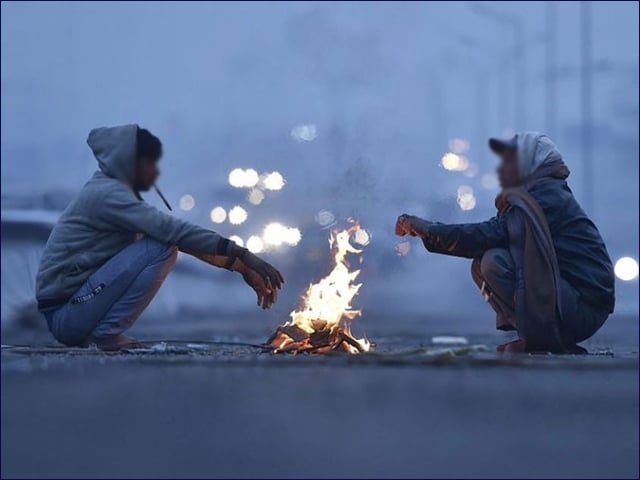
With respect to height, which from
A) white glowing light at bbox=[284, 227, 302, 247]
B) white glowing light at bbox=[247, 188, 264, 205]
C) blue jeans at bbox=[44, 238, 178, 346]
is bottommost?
blue jeans at bbox=[44, 238, 178, 346]

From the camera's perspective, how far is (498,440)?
337 centimetres

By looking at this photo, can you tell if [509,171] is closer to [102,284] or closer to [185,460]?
[102,284]

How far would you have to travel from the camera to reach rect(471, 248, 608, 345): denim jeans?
5.16 m

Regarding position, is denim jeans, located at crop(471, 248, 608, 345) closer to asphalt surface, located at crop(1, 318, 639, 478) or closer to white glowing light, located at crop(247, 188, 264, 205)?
asphalt surface, located at crop(1, 318, 639, 478)

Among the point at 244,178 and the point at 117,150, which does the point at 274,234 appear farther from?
the point at 117,150

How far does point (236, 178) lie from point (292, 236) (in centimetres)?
224

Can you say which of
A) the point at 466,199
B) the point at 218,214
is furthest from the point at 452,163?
the point at 218,214

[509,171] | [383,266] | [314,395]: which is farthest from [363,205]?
[314,395]

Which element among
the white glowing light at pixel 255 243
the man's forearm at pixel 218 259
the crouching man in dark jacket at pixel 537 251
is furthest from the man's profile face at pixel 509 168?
the white glowing light at pixel 255 243

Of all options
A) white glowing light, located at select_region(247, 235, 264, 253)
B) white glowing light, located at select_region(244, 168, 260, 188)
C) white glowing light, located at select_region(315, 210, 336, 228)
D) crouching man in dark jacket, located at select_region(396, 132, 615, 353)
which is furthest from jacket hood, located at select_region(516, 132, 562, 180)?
white glowing light, located at select_region(244, 168, 260, 188)

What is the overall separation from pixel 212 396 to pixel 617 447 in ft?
4.10

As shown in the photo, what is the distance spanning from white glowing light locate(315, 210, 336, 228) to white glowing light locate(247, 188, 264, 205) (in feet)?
5.00

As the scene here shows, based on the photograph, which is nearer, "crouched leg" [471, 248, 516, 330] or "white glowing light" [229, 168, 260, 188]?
"crouched leg" [471, 248, 516, 330]

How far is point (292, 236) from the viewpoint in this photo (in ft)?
29.8
